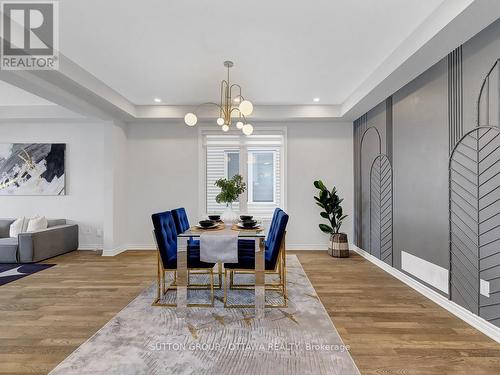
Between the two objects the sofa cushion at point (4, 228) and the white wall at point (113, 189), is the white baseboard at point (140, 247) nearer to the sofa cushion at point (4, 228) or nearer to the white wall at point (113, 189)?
the white wall at point (113, 189)

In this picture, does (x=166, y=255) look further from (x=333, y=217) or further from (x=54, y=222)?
(x=54, y=222)

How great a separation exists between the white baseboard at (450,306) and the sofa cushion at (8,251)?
5964 millimetres

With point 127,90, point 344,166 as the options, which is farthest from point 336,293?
point 127,90

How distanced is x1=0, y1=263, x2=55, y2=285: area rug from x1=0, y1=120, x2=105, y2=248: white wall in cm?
119

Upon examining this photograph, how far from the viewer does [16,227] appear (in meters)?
4.87

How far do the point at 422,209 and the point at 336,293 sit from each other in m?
1.46

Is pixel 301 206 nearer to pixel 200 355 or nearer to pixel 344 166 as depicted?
pixel 344 166

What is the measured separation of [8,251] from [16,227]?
677 mm

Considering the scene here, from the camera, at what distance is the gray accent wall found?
232 centimetres

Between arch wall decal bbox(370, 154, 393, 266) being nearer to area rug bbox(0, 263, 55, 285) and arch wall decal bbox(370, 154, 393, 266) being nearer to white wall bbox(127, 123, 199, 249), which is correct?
white wall bbox(127, 123, 199, 249)

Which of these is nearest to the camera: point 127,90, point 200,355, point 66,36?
point 200,355

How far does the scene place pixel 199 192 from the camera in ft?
17.9

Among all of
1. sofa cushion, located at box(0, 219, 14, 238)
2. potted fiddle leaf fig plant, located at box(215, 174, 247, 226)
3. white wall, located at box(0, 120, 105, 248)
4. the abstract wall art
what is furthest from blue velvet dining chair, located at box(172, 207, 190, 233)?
sofa cushion, located at box(0, 219, 14, 238)

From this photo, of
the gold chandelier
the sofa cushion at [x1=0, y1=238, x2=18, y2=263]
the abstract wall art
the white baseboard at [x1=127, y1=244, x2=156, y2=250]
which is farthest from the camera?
the white baseboard at [x1=127, y1=244, x2=156, y2=250]
